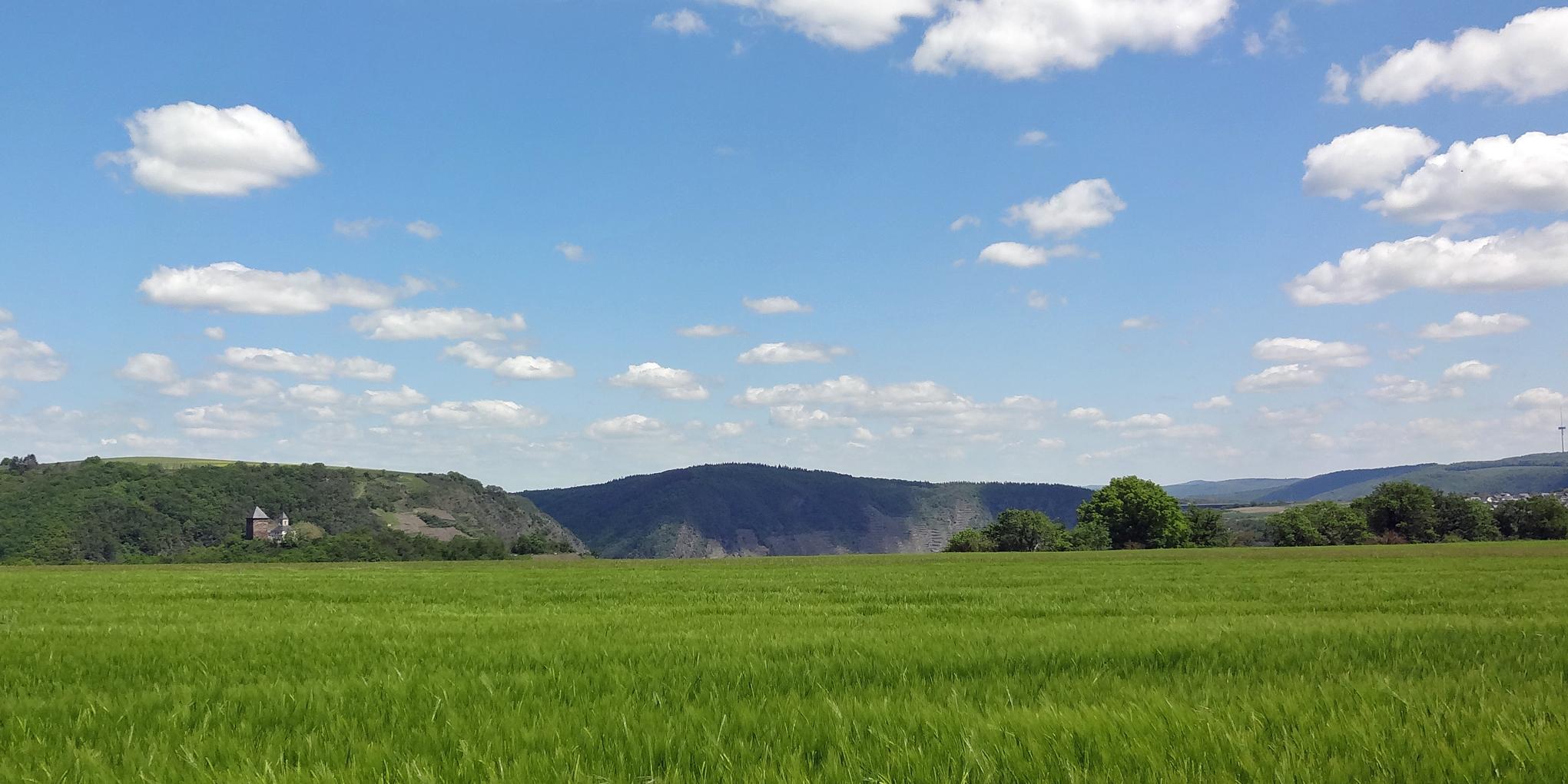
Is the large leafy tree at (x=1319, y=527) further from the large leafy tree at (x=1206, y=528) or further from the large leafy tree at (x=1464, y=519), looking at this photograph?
the large leafy tree at (x=1206, y=528)

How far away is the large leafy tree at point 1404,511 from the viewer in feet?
460

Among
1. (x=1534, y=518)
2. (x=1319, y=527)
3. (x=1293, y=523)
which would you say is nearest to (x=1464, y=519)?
(x=1534, y=518)

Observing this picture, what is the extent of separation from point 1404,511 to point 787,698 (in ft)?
554

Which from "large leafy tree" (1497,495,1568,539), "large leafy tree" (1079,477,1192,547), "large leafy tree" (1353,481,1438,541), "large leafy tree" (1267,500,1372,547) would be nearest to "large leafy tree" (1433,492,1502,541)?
"large leafy tree" (1353,481,1438,541)

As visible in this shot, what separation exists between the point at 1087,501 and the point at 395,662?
454ft

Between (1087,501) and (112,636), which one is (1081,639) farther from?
(1087,501)

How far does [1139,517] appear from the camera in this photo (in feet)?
421

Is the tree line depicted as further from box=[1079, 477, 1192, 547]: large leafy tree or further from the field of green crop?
the field of green crop

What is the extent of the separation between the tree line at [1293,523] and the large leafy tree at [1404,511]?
0.40 ft

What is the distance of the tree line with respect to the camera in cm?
12875

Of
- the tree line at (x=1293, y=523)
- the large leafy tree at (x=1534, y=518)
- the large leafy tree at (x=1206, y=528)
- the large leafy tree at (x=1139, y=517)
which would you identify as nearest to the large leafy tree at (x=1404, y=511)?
the tree line at (x=1293, y=523)

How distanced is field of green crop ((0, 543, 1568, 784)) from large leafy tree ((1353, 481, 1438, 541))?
154393 millimetres

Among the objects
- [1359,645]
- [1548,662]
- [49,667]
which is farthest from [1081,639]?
[49,667]

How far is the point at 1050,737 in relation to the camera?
462cm
